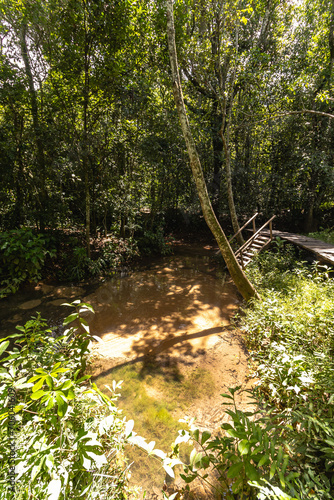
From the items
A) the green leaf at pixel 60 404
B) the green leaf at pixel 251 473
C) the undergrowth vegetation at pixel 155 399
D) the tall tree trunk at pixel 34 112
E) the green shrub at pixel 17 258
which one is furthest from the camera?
the tall tree trunk at pixel 34 112

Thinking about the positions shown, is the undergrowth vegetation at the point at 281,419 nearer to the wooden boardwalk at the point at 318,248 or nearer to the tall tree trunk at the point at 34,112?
the wooden boardwalk at the point at 318,248

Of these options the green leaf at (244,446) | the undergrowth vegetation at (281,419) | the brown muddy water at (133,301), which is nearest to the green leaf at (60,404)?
the undergrowth vegetation at (281,419)

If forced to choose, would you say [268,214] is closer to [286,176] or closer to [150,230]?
[286,176]

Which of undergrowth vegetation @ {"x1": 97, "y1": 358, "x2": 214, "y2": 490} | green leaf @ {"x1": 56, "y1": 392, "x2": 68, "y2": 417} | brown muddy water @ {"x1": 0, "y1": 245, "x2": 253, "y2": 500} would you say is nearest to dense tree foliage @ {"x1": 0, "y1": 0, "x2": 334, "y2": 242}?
brown muddy water @ {"x1": 0, "y1": 245, "x2": 253, "y2": 500}

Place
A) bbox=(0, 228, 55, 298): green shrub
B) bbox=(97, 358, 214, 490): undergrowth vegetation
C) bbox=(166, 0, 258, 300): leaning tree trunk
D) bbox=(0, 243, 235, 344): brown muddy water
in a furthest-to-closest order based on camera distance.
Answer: bbox=(0, 228, 55, 298): green shrub
bbox=(0, 243, 235, 344): brown muddy water
bbox=(166, 0, 258, 300): leaning tree trunk
bbox=(97, 358, 214, 490): undergrowth vegetation

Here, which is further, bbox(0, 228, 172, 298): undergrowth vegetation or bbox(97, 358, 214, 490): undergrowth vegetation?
bbox(0, 228, 172, 298): undergrowth vegetation

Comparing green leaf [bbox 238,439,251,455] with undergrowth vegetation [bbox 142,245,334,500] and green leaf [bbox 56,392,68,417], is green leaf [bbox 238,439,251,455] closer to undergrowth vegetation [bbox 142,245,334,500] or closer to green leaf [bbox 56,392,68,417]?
undergrowth vegetation [bbox 142,245,334,500]

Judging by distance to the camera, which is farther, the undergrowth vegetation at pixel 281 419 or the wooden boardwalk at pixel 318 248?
the wooden boardwalk at pixel 318 248

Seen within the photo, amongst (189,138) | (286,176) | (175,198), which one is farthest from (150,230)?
(286,176)

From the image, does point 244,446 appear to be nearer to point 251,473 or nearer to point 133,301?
point 251,473

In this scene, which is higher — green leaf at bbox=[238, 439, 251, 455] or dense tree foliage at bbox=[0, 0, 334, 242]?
dense tree foliage at bbox=[0, 0, 334, 242]

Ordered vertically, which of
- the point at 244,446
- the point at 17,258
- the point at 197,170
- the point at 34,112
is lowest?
the point at 17,258

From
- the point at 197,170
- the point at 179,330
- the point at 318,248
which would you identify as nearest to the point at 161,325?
the point at 179,330

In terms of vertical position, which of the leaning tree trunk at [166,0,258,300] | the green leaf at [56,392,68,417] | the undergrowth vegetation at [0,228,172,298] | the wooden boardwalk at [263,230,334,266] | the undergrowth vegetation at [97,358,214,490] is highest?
the leaning tree trunk at [166,0,258,300]
